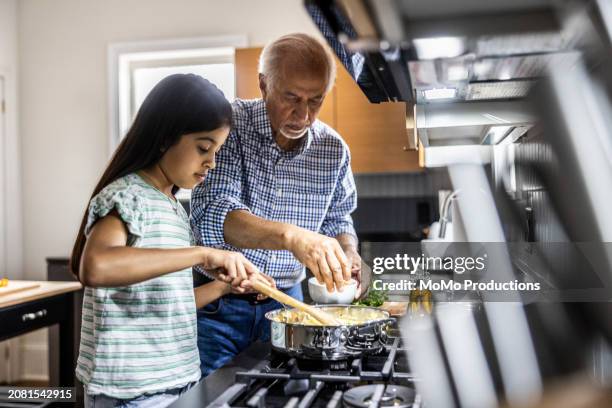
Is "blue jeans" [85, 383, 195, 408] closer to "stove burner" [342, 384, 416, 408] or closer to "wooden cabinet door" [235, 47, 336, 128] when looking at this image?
"stove burner" [342, 384, 416, 408]

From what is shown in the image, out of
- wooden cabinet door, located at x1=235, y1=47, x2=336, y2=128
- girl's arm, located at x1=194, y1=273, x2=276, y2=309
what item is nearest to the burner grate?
girl's arm, located at x1=194, y1=273, x2=276, y2=309

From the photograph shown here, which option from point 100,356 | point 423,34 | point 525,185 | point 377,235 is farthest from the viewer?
point 377,235

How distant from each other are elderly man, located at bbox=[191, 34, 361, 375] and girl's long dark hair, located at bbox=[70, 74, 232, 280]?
0.23 meters

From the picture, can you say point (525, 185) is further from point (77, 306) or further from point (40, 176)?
point (40, 176)

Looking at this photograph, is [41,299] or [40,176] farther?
[40,176]

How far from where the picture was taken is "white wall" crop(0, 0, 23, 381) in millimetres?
3150

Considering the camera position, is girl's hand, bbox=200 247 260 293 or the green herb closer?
girl's hand, bbox=200 247 260 293

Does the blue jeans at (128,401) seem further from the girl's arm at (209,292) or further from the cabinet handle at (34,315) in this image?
the cabinet handle at (34,315)

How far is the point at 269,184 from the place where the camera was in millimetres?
1433

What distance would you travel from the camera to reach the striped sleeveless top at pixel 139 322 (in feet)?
3.23

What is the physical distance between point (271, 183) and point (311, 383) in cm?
→ 66

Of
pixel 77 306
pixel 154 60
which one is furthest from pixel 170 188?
pixel 154 60

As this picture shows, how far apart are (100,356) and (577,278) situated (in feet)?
2.96

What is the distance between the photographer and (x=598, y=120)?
113 cm
